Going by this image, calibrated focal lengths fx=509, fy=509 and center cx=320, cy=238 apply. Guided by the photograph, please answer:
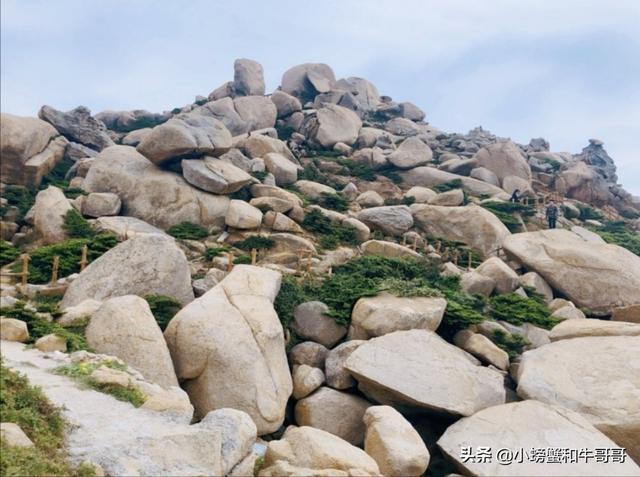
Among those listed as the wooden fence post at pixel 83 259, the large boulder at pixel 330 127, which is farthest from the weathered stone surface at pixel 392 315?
the large boulder at pixel 330 127

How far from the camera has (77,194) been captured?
22.0 m

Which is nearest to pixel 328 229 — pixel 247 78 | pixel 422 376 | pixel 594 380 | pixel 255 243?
pixel 255 243

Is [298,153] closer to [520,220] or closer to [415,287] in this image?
[520,220]

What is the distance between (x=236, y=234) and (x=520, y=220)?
16.7 meters

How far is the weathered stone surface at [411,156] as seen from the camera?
37.2m

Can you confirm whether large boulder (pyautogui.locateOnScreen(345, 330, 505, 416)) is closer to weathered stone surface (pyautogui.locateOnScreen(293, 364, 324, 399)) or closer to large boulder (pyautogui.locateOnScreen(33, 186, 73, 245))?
weathered stone surface (pyautogui.locateOnScreen(293, 364, 324, 399))

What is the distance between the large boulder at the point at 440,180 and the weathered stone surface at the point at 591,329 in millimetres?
21493

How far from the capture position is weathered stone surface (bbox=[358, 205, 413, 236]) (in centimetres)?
2414

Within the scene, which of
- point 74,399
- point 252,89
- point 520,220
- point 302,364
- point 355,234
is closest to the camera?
point 74,399

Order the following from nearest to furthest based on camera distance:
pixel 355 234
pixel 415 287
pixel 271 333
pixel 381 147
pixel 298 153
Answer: pixel 271 333 < pixel 415 287 < pixel 355 234 < pixel 298 153 < pixel 381 147

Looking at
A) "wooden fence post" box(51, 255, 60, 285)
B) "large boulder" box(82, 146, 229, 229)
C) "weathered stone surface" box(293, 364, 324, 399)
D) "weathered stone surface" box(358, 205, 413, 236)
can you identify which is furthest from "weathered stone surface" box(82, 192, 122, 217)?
"weathered stone surface" box(293, 364, 324, 399)

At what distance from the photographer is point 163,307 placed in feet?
39.1

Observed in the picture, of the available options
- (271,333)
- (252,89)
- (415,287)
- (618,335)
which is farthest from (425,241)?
(252,89)

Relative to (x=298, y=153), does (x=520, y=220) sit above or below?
below
